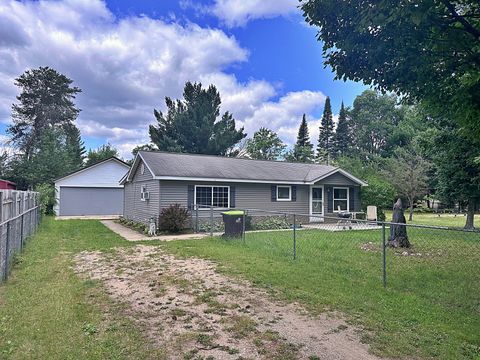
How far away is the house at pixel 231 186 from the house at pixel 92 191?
18.6ft

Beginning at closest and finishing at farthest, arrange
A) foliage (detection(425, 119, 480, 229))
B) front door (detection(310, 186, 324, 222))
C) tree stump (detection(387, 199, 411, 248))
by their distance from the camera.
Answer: tree stump (detection(387, 199, 411, 248)) < foliage (detection(425, 119, 480, 229)) < front door (detection(310, 186, 324, 222))

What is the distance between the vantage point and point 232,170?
17.6m

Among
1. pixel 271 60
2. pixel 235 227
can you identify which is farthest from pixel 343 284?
pixel 271 60

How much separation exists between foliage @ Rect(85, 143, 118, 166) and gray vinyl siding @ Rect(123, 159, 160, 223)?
29716 millimetres

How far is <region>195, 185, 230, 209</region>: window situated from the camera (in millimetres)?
15852

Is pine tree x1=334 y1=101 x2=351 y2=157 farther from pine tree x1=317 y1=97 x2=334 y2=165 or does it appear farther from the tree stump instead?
the tree stump

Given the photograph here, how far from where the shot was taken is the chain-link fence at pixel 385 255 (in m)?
6.38

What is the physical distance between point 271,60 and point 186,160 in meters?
7.74

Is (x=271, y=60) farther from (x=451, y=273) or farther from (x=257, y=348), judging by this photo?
(x=257, y=348)

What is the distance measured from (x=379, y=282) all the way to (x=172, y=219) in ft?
30.6

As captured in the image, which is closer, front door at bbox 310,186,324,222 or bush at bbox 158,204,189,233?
bush at bbox 158,204,189,233

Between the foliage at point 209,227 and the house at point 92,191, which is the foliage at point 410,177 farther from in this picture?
the house at point 92,191

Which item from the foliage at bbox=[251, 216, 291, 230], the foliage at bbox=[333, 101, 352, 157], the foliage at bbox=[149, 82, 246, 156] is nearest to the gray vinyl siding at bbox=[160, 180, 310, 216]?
the foliage at bbox=[251, 216, 291, 230]

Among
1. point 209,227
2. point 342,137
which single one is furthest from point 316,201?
point 342,137
